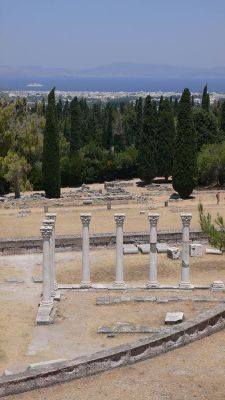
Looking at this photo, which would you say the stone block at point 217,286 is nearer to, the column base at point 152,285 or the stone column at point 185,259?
the stone column at point 185,259

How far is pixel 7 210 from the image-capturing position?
40.5 metres

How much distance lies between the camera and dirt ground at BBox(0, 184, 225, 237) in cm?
3381

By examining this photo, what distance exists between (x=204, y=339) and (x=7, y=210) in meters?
26.0

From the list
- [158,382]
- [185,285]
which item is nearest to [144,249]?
[185,285]

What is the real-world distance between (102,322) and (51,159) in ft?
92.3

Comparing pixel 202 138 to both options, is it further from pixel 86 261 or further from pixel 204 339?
pixel 204 339

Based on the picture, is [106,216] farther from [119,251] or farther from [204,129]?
[204,129]

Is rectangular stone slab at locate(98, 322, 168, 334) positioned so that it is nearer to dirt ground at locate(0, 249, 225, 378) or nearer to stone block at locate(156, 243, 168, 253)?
dirt ground at locate(0, 249, 225, 378)

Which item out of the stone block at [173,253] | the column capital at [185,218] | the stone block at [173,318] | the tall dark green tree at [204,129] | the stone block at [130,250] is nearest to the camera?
the stone block at [173,318]

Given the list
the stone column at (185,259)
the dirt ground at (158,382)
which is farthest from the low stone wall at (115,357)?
the stone column at (185,259)

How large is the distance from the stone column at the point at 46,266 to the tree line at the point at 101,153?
25.5 m

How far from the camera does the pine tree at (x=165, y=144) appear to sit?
54562mm

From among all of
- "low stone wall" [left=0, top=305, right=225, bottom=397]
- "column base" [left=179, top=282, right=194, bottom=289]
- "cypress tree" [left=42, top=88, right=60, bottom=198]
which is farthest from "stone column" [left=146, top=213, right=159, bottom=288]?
"cypress tree" [left=42, top=88, right=60, bottom=198]

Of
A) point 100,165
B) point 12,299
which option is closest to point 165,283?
point 12,299
